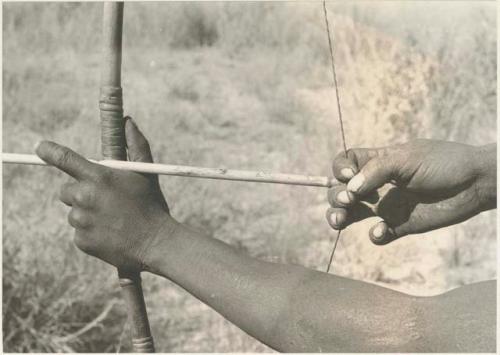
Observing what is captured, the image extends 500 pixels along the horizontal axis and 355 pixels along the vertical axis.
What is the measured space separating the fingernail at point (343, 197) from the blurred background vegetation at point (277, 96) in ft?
8.48

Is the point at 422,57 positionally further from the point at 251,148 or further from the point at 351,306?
the point at 351,306

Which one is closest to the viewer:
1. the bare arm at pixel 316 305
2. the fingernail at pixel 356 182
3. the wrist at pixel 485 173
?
the bare arm at pixel 316 305

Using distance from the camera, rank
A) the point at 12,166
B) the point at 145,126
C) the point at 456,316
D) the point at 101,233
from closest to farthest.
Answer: the point at 456,316 < the point at 101,233 < the point at 12,166 < the point at 145,126

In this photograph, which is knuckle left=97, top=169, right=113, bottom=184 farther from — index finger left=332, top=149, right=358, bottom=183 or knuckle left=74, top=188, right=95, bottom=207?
index finger left=332, top=149, right=358, bottom=183

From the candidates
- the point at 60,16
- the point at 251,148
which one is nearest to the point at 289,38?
the point at 251,148

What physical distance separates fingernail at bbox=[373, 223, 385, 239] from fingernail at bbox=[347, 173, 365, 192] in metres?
0.17

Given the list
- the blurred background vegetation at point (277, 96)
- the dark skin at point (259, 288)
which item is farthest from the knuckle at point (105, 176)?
the blurred background vegetation at point (277, 96)

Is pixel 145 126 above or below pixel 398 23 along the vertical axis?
below

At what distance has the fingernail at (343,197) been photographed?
1.47m

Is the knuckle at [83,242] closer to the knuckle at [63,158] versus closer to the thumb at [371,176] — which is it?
the knuckle at [63,158]

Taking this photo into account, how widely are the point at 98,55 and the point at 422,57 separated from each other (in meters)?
1.74

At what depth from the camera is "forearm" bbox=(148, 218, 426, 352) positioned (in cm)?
131

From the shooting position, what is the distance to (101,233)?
1.51 meters

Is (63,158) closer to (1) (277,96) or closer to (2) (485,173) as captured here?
(2) (485,173)
